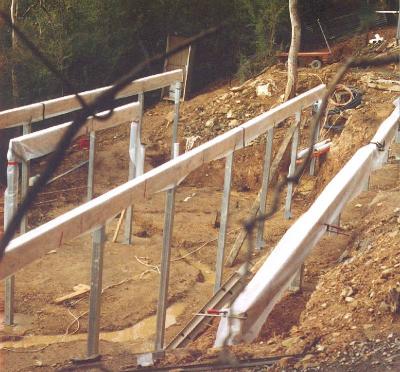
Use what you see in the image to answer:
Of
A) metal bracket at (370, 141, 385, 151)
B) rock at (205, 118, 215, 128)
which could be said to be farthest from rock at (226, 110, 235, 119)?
metal bracket at (370, 141, 385, 151)

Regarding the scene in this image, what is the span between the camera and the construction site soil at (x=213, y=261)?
4852 mm

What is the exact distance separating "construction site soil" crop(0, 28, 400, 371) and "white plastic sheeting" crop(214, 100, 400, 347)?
297 mm

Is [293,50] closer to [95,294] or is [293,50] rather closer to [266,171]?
[266,171]

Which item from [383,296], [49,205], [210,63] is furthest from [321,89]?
[210,63]

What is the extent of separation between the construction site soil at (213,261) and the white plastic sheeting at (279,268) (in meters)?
0.30

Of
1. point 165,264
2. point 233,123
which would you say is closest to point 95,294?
point 165,264

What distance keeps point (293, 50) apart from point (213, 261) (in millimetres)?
5769

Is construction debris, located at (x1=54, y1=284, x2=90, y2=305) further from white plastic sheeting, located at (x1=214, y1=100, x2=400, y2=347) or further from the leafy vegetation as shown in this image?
the leafy vegetation

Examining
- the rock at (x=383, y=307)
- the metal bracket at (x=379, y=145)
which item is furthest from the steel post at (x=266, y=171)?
the rock at (x=383, y=307)

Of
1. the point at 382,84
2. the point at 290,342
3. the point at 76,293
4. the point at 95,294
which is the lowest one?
the point at 76,293

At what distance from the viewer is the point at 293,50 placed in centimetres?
1495

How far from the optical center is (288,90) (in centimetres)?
1540

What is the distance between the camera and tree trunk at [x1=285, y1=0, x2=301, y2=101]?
14.2 meters

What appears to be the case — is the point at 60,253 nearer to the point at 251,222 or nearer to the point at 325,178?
the point at 325,178
